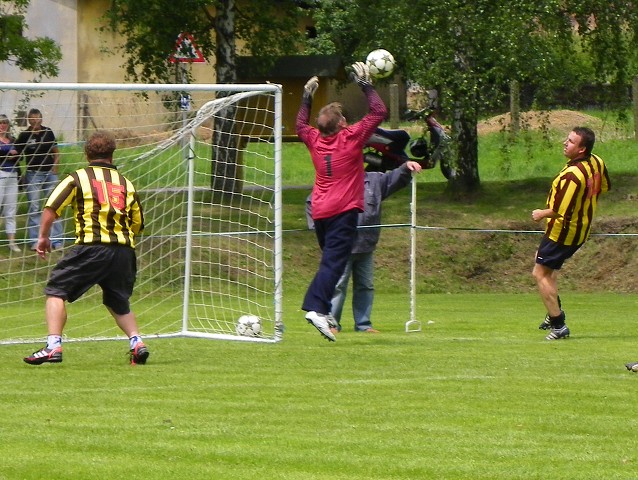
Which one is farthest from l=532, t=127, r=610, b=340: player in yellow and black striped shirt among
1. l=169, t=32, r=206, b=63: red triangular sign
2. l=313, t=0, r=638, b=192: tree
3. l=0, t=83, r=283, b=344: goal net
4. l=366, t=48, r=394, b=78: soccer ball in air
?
l=169, t=32, r=206, b=63: red triangular sign

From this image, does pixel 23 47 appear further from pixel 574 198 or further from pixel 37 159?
pixel 574 198

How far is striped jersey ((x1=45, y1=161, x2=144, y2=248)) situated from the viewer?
10742mm

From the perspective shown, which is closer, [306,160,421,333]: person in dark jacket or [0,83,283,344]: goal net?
[0,83,283,344]: goal net

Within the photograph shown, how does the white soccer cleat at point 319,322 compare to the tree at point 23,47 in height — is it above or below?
below

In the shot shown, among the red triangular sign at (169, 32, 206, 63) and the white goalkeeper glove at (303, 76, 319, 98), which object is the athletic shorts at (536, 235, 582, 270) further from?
the red triangular sign at (169, 32, 206, 63)

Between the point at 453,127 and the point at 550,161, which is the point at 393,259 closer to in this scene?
the point at 453,127

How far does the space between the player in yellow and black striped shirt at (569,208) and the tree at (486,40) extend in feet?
34.9

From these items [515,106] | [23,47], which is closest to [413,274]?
[23,47]

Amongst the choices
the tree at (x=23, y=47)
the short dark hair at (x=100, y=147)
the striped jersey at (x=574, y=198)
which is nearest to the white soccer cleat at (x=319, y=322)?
the short dark hair at (x=100, y=147)

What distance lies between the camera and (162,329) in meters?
14.6

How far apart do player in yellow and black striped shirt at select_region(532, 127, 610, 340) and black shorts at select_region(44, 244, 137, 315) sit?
4.19 metres

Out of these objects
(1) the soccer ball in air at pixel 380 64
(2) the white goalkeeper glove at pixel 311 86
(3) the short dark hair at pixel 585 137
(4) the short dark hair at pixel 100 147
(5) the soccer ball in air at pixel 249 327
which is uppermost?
(1) the soccer ball in air at pixel 380 64

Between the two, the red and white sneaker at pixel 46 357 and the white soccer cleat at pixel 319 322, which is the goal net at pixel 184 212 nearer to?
the white soccer cleat at pixel 319 322

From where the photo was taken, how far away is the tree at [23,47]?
2253 cm
